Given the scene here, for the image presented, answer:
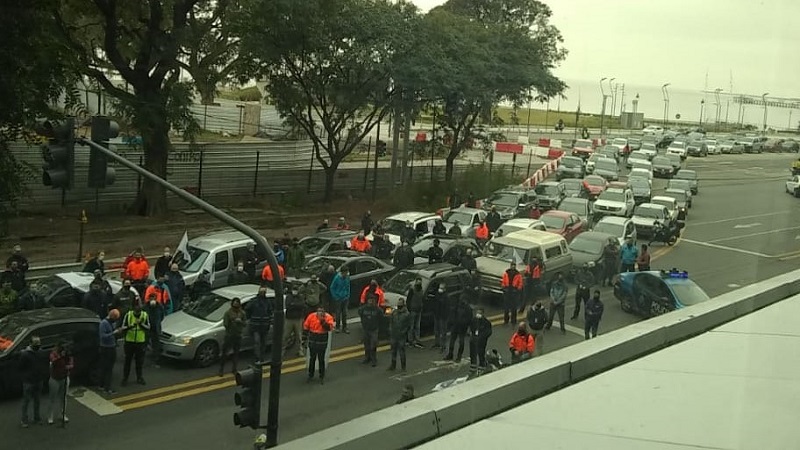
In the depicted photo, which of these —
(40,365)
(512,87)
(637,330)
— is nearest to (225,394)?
(40,365)

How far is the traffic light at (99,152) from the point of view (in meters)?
8.27

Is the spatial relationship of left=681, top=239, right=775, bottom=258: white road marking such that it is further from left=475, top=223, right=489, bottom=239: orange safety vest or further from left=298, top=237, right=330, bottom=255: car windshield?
left=298, top=237, right=330, bottom=255: car windshield

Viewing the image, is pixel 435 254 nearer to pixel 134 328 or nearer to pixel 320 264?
pixel 320 264

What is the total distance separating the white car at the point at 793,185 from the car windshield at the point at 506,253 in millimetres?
19106

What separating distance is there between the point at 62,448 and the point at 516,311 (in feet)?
26.7

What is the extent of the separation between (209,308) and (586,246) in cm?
962

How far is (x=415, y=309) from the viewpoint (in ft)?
43.2

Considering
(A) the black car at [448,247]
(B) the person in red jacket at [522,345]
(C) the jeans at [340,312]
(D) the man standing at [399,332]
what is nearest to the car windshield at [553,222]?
(A) the black car at [448,247]

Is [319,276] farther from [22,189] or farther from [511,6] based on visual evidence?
[511,6]

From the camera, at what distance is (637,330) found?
25.2 feet

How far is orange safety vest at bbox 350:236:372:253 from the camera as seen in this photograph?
Result: 1748 cm

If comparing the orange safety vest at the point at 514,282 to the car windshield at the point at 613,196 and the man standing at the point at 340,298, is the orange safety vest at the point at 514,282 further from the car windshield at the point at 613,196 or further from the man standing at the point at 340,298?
the car windshield at the point at 613,196

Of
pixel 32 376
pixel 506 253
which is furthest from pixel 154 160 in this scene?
pixel 32 376

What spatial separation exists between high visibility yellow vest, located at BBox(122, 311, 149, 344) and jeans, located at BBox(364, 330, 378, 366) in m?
3.23
